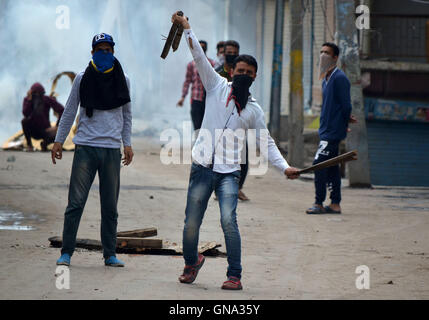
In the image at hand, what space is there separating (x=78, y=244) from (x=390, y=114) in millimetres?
11475

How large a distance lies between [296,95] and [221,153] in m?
11.9

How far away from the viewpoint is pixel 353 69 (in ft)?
45.8

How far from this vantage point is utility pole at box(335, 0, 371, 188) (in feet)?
45.6

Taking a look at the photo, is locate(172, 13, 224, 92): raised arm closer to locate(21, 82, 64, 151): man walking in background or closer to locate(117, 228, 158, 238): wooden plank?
locate(117, 228, 158, 238): wooden plank

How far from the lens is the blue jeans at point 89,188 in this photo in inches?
252

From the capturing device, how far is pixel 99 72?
6.41 meters

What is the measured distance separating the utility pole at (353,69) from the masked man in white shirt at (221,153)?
821 centimetres

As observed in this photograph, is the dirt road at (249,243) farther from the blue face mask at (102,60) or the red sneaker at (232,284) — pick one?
the blue face mask at (102,60)

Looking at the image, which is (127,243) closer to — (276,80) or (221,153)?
(221,153)

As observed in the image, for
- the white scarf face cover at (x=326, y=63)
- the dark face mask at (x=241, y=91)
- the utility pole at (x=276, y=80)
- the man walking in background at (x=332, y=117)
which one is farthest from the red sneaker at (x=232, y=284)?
the utility pole at (x=276, y=80)

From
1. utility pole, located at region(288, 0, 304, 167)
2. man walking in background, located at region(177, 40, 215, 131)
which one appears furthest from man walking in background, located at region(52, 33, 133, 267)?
utility pole, located at region(288, 0, 304, 167)

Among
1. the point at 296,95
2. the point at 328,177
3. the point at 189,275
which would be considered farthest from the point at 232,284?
the point at 296,95

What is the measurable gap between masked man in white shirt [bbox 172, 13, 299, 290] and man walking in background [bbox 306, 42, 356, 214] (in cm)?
431
